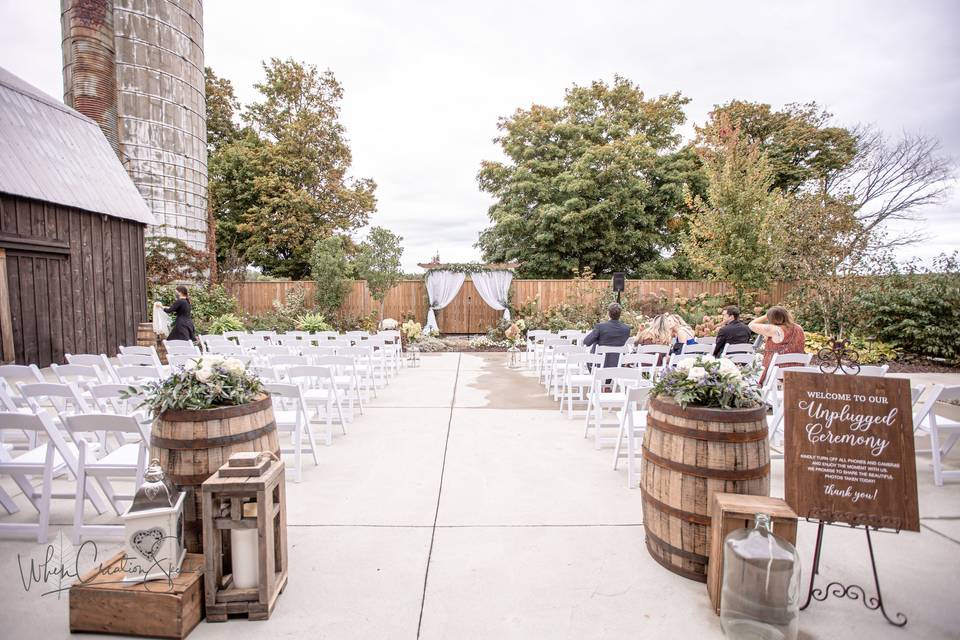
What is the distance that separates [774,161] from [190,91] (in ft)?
75.1

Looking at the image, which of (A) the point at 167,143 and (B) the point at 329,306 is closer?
(A) the point at 167,143

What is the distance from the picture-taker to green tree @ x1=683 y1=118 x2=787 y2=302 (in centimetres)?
1370

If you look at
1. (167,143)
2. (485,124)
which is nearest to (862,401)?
(167,143)

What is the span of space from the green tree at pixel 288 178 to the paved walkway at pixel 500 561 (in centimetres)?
1907

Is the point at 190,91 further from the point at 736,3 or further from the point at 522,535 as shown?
the point at 522,535

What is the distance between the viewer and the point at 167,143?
14219mm

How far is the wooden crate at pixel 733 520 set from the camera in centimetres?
216

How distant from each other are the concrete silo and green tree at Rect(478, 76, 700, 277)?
1233cm

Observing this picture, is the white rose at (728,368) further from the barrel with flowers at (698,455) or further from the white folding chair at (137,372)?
the white folding chair at (137,372)

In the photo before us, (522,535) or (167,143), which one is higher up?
(167,143)

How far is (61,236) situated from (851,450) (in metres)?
13.2

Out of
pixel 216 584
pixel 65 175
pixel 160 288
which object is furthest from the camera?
pixel 160 288

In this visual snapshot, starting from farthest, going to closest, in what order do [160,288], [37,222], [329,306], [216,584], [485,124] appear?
[485,124]
[329,306]
[160,288]
[37,222]
[216,584]

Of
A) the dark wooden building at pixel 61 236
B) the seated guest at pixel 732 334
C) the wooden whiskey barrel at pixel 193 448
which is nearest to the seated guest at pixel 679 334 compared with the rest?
the seated guest at pixel 732 334
